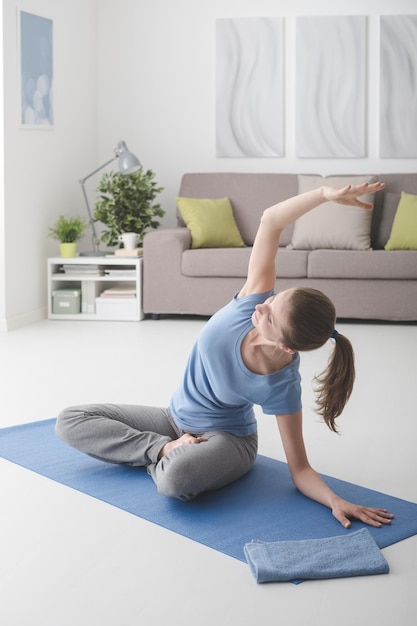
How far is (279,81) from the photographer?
22.8 feet

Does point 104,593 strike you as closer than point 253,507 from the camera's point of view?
Yes

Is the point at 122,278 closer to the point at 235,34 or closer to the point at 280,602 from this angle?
the point at 235,34

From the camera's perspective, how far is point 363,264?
5.94 m

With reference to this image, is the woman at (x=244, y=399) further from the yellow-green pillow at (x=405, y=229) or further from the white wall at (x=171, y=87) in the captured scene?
Answer: the white wall at (x=171, y=87)

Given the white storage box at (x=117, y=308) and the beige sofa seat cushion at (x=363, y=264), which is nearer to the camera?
the beige sofa seat cushion at (x=363, y=264)

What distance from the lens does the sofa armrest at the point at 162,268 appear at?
246 inches

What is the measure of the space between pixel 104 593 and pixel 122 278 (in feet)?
14.5

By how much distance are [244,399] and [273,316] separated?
1.23ft

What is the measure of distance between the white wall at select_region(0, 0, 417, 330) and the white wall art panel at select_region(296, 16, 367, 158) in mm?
75

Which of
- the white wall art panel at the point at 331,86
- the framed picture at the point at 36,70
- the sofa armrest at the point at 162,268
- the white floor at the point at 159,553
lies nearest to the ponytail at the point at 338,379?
the white floor at the point at 159,553

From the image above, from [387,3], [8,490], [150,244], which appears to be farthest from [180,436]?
[387,3]

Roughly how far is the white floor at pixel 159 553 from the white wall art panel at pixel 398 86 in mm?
3000

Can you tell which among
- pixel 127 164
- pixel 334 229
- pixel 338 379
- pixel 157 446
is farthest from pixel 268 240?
pixel 127 164

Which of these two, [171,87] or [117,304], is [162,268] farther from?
[171,87]
